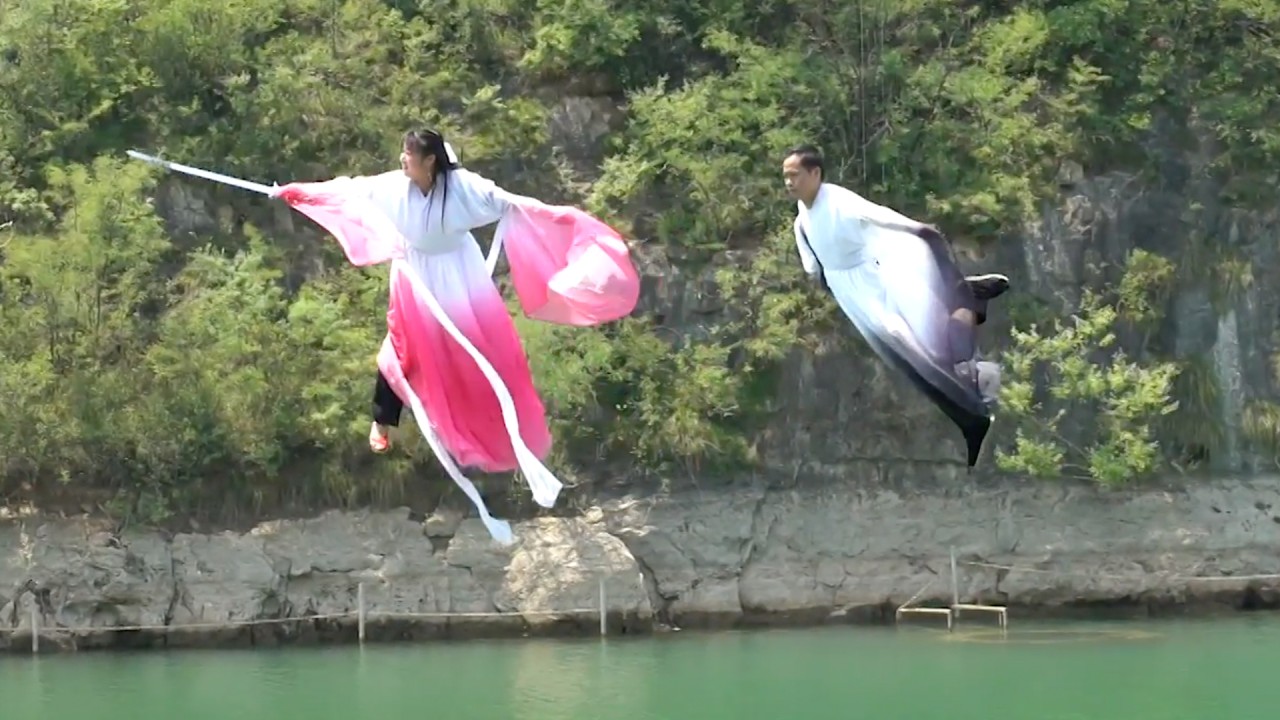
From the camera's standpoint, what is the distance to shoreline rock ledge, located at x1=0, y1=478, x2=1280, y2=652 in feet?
61.6

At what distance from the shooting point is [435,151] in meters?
8.14

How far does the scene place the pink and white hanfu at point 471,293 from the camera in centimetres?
836

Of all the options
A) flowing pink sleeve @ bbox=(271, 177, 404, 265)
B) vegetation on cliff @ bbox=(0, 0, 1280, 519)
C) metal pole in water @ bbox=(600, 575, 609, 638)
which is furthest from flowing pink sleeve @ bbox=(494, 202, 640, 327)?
metal pole in water @ bbox=(600, 575, 609, 638)

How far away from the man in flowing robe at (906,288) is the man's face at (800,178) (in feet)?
0.43

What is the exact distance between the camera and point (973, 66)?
71.7ft

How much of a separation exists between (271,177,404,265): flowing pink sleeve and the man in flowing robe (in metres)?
1.68

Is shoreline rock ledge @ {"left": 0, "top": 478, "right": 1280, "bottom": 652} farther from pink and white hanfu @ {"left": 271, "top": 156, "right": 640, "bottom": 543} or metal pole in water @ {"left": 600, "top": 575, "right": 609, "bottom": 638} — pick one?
pink and white hanfu @ {"left": 271, "top": 156, "right": 640, "bottom": 543}

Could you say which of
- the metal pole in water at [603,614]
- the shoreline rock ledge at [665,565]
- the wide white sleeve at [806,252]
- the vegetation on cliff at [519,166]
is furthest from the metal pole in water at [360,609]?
the wide white sleeve at [806,252]

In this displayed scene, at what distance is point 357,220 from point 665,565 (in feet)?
36.8

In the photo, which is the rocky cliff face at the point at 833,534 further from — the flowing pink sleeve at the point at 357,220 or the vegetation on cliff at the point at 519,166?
the flowing pink sleeve at the point at 357,220

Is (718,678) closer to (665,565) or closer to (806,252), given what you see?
(665,565)

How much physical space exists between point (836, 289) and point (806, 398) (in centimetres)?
1193

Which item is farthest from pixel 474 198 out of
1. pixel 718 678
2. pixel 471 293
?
pixel 718 678

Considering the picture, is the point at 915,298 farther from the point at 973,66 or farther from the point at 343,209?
the point at 973,66
